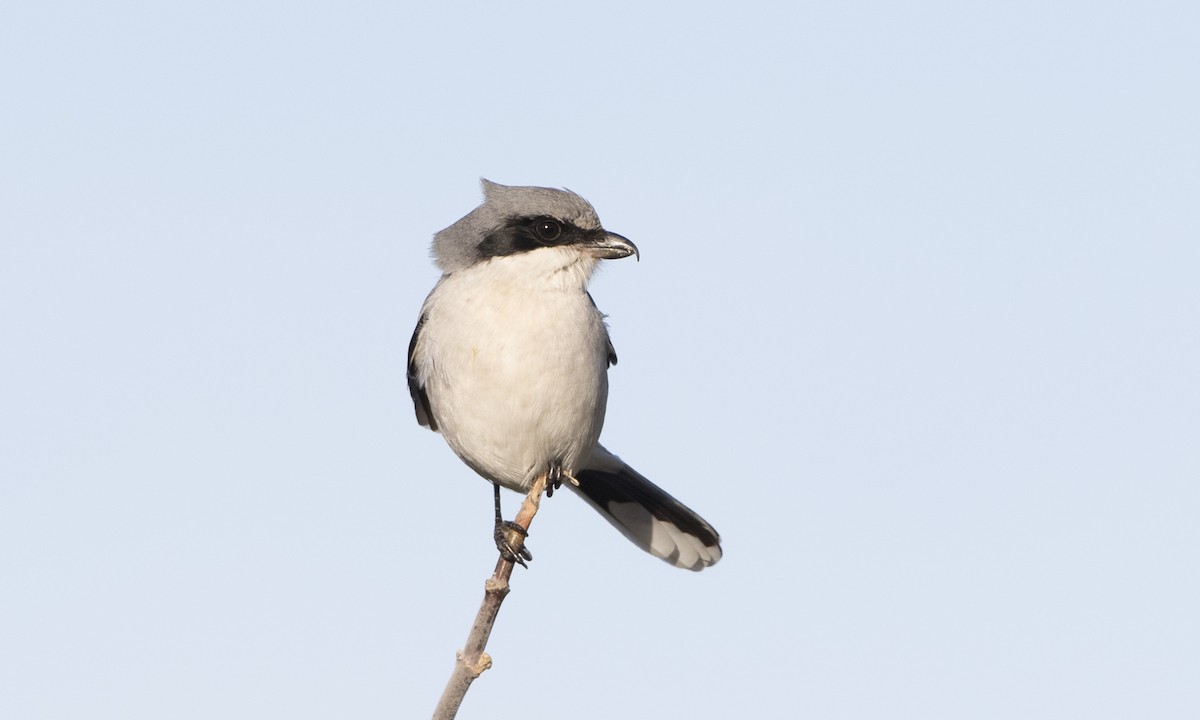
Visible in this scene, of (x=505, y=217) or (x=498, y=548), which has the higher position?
(x=505, y=217)

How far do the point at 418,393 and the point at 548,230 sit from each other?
4.12 feet

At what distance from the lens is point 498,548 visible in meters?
6.27

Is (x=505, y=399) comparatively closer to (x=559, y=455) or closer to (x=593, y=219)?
(x=559, y=455)

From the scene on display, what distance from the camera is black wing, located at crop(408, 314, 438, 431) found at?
7359 mm

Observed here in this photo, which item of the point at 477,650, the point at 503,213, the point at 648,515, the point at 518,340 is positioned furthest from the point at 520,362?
the point at 648,515

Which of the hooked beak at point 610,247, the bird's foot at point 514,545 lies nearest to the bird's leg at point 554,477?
the bird's foot at point 514,545

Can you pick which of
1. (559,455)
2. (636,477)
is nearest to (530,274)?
(559,455)

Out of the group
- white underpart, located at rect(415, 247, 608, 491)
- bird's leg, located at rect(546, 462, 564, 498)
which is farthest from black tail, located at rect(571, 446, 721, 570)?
white underpart, located at rect(415, 247, 608, 491)

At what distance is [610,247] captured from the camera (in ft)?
22.5

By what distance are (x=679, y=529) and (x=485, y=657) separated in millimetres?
3311

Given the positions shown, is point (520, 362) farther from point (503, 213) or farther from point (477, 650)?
point (477, 650)

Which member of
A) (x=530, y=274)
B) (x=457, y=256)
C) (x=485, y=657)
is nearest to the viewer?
(x=485, y=657)

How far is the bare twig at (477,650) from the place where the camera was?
4.87m

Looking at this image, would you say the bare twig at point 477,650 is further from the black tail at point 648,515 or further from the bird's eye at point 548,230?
the black tail at point 648,515
